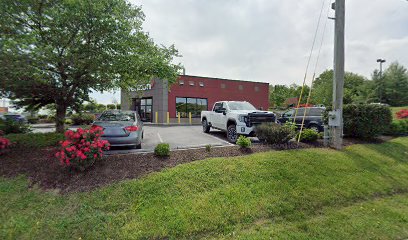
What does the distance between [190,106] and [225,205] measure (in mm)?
19175

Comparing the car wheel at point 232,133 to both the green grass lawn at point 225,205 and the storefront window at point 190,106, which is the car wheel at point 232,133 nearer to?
the green grass lawn at point 225,205

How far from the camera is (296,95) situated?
60.1 metres

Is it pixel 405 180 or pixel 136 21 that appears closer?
pixel 405 180

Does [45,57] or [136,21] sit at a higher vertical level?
[136,21]

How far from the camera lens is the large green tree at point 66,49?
549cm

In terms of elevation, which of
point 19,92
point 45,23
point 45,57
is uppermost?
point 45,23

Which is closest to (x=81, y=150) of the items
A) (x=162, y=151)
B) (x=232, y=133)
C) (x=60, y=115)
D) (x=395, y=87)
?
(x=162, y=151)

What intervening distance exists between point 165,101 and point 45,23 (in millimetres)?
15386

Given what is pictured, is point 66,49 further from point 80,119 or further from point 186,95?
point 80,119

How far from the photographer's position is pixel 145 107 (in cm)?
2366

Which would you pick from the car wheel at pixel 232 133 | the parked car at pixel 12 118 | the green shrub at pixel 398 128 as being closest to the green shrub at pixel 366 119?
the green shrub at pixel 398 128

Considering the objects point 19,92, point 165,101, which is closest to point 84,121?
point 165,101

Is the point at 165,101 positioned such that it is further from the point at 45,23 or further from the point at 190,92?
the point at 45,23

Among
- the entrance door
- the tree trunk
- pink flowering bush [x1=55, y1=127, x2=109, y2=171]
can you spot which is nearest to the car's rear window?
the tree trunk
